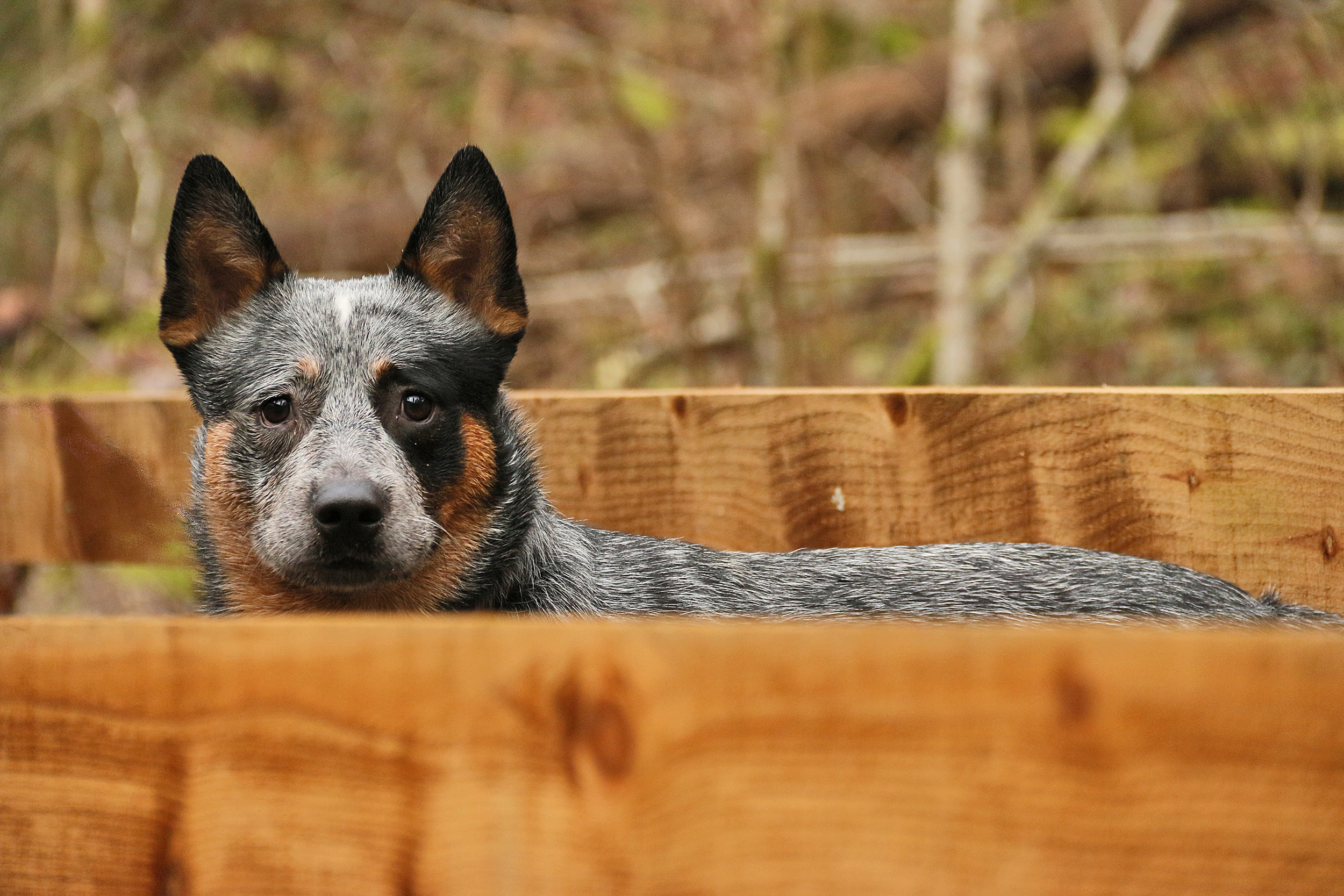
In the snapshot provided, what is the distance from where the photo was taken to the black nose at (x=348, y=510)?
2449 millimetres

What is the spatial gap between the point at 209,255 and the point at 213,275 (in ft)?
0.21

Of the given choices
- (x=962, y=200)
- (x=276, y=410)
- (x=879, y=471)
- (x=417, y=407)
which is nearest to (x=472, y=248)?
(x=417, y=407)

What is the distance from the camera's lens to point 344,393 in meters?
2.75

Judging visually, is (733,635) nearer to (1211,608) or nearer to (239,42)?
(1211,608)

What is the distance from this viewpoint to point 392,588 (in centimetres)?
271

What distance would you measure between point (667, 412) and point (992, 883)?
7.20ft

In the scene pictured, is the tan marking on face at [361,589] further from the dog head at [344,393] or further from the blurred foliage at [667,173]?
the blurred foliage at [667,173]

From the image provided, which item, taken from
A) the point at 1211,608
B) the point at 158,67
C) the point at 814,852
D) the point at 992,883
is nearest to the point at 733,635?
the point at 814,852

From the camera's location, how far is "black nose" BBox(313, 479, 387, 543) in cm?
245

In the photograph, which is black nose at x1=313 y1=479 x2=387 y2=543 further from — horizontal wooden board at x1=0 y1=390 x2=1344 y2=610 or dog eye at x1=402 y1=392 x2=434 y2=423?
horizontal wooden board at x1=0 y1=390 x2=1344 y2=610

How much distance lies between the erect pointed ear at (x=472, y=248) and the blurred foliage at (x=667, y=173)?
3060mm

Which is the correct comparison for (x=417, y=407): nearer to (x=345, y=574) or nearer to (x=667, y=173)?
(x=345, y=574)

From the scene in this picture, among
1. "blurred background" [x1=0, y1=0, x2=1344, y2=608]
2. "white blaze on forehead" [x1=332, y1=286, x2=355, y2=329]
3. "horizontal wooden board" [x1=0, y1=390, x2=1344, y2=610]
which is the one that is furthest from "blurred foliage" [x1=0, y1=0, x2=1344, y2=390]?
"white blaze on forehead" [x1=332, y1=286, x2=355, y2=329]

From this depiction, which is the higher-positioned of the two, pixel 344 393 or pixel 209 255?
pixel 209 255
